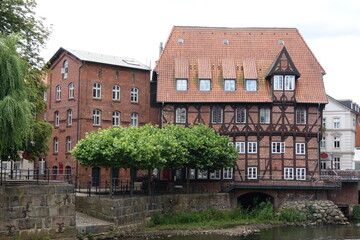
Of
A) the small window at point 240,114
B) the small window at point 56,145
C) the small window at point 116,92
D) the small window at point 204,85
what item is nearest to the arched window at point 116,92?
the small window at point 116,92

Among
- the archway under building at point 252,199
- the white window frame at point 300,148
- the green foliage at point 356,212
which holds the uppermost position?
the white window frame at point 300,148

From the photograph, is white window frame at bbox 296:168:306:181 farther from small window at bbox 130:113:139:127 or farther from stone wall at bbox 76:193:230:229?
small window at bbox 130:113:139:127

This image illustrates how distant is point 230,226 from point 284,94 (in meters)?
13.0

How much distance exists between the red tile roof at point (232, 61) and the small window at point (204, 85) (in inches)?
14.2

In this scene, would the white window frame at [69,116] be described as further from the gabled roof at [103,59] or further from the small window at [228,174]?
the small window at [228,174]

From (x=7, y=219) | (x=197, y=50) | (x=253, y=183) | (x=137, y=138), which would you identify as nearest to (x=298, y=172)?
(x=253, y=183)

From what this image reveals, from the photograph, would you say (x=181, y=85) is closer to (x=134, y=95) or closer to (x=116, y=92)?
(x=134, y=95)

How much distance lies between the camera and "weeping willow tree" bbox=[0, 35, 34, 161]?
23359 millimetres

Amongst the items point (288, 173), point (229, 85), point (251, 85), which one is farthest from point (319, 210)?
point (229, 85)

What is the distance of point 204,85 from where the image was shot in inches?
1778

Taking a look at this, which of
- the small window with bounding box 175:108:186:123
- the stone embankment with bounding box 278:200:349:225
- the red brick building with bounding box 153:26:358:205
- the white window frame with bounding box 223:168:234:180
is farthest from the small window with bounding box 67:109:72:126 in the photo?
the stone embankment with bounding box 278:200:349:225

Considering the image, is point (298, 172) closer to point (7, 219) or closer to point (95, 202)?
point (95, 202)

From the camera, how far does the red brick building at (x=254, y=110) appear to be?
43938mm

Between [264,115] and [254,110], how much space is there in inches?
36.5
